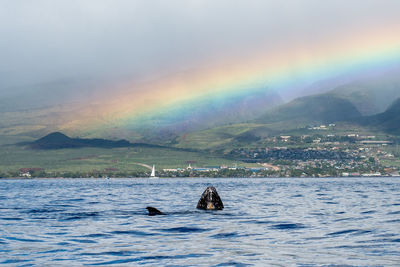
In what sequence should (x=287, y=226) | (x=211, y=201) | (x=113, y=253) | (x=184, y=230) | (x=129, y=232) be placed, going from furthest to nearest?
1. (x=211, y=201)
2. (x=287, y=226)
3. (x=184, y=230)
4. (x=129, y=232)
5. (x=113, y=253)

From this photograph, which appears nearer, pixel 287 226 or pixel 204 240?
pixel 204 240

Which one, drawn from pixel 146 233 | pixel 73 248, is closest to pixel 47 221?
pixel 146 233

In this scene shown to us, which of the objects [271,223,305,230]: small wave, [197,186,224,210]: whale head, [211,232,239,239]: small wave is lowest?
[211,232,239,239]: small wave

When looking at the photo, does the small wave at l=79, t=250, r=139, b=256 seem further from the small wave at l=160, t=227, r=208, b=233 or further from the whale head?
the whale head

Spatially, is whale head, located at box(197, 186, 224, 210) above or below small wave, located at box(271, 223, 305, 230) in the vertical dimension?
above

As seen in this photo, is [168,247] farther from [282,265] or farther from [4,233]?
[4,233]

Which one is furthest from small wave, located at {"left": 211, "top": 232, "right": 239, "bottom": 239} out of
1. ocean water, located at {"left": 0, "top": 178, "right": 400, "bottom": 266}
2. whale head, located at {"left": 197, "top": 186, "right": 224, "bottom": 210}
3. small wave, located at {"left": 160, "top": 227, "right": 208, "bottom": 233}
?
whale head, located at {"left": 197, "top": 186, "right": 224, "bottom": 210}

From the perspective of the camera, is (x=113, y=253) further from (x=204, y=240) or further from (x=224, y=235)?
(x=224, y=235)

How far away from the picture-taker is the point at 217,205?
51500 mm

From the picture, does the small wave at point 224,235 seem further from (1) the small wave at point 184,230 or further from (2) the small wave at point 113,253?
(2) the small wave at point 113,253

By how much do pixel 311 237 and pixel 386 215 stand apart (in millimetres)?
15385

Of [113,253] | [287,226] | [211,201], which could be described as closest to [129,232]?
[113,253]

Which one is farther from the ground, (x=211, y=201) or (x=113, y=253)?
(x=211, y=201)

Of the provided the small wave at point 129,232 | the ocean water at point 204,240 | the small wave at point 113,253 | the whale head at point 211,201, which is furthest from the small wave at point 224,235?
the whale head at point 211,201
